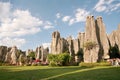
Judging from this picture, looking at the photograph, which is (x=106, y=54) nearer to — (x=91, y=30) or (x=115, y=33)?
(x=91, y=30)

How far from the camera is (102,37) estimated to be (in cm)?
10844

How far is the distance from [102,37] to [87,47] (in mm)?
17963

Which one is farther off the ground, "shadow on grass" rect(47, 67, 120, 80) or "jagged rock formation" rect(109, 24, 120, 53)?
"jagged rock formation" rect(109, 24, 120, 53)

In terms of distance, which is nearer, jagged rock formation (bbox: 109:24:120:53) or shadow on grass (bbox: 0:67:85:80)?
shadow on grass (bbox: 0:67:85:80)

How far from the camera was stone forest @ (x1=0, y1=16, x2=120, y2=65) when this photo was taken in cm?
9444

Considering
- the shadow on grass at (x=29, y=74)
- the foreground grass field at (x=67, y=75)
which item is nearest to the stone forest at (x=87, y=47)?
the shadow on grass at (x=29, y=74)

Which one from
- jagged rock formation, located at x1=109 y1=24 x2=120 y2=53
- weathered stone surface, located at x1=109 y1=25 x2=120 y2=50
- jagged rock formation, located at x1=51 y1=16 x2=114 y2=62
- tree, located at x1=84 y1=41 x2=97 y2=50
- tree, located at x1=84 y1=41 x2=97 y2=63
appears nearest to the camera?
tree, located at x1=84 y1=41 x2=97 y2=50

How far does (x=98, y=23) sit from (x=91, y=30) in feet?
19.4

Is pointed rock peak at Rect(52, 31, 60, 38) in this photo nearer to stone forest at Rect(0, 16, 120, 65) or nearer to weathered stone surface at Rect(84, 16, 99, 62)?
stone forest at Rect(0, 16, 120, 65)

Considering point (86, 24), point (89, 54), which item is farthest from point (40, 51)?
point (89, 54)

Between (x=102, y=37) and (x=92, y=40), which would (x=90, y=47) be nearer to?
(x=92, y=40)

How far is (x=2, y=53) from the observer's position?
121 meters

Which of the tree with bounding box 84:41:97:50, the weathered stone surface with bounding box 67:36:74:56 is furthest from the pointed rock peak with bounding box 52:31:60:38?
the tree with bounding box 84:41:97:50

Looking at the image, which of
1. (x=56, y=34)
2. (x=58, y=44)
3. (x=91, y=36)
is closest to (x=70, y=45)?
(x=58, y=44)
